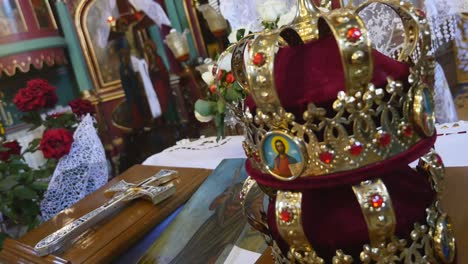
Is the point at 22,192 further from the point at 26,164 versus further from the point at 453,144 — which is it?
the point at 453,144

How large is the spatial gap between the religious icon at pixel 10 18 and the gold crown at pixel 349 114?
2.97 meters

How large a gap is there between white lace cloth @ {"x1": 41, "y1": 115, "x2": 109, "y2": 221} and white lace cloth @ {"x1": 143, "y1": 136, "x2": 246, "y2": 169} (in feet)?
0.58

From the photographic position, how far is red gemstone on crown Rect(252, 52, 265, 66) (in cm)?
30

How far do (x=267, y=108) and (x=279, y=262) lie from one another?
147 mm

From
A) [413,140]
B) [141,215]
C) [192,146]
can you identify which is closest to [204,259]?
[141,215]

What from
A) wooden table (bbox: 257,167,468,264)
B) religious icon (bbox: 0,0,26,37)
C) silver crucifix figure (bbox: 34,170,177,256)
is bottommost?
silver crucifix figure (bbox: 34,170,177,256)

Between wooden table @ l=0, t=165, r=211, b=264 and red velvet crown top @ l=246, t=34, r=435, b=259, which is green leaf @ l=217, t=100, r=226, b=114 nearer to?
wooden table @ l=0, t=165, r=211, b=264

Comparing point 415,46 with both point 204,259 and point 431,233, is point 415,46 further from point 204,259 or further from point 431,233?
point 204,259

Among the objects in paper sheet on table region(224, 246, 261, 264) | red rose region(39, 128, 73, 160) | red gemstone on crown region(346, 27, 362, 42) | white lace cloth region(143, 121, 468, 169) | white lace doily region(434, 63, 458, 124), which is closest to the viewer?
red gemstone on crown region(346, 27, 362, 42)

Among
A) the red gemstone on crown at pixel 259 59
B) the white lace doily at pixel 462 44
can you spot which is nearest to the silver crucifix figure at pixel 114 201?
the red gemstone on crown at pixel 259 59

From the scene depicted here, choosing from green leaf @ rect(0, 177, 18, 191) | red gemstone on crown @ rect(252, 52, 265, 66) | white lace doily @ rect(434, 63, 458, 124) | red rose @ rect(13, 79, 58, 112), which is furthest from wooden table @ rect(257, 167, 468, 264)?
red rose @ rect(13, 79, 58, 112)

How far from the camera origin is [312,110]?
28 centimetres

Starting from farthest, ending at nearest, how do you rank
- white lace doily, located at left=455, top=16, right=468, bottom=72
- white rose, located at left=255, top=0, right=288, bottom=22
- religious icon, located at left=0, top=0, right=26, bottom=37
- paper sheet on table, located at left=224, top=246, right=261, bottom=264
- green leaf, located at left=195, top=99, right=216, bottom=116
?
religious icon, located at left=0, top=0, right=26, bottom=37 → white lace doily, located at left=455, top=16, right=468, bottom=72 → green leaf, located at left=195, top=99, right=216, bottom=116 → white rose, located at left=255, top=0, right=288, bottom=22 → paper sheet on table, located at left=224, top=246, right=261, bottom=264

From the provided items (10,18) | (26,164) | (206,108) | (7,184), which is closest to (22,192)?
(7,184)
